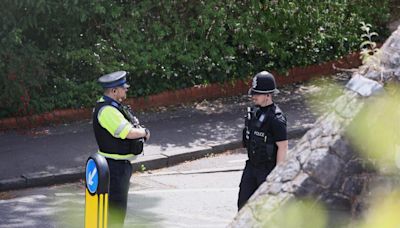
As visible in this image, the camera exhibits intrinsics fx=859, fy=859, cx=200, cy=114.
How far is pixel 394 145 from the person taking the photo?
2957mm

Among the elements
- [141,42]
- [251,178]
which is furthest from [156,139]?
[251,178]

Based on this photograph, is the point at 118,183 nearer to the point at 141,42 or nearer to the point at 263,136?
the point at 263,136

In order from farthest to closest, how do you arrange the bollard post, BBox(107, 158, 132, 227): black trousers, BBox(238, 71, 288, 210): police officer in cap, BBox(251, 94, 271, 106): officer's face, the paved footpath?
the paved footpath, BBox(107, 158, 132, 227): black trousers, BBox(251, 94, 271, 106): officer's face, BBox(238, 71, 288, 210): police officer in cap, the bollard post

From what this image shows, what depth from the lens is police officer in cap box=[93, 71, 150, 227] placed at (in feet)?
24.9

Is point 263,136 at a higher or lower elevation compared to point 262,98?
lower

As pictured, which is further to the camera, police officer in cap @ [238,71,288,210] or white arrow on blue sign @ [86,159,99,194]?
police officer in cap @ [238,71,288,210]

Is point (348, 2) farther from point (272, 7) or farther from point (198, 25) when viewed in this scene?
point (198, 25)

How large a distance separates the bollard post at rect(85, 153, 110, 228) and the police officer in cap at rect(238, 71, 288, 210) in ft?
8.18

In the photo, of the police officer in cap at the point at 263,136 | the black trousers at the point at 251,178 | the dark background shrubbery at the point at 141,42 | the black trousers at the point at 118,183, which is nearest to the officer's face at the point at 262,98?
the police officer in cap at the point at 263,136

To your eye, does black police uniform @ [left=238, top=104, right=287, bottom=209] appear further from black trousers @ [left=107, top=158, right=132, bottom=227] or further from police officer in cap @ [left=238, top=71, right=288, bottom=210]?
black trousers @ [left=107, top=158, right=132, bottom=227]

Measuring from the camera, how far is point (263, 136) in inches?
293

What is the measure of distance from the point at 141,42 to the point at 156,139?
223cm

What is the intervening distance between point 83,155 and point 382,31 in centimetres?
893

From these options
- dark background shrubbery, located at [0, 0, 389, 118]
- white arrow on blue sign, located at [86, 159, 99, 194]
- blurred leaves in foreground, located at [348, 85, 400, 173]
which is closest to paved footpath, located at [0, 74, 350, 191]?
dark background shrubbery, located at [0, 0, 389, 118]
